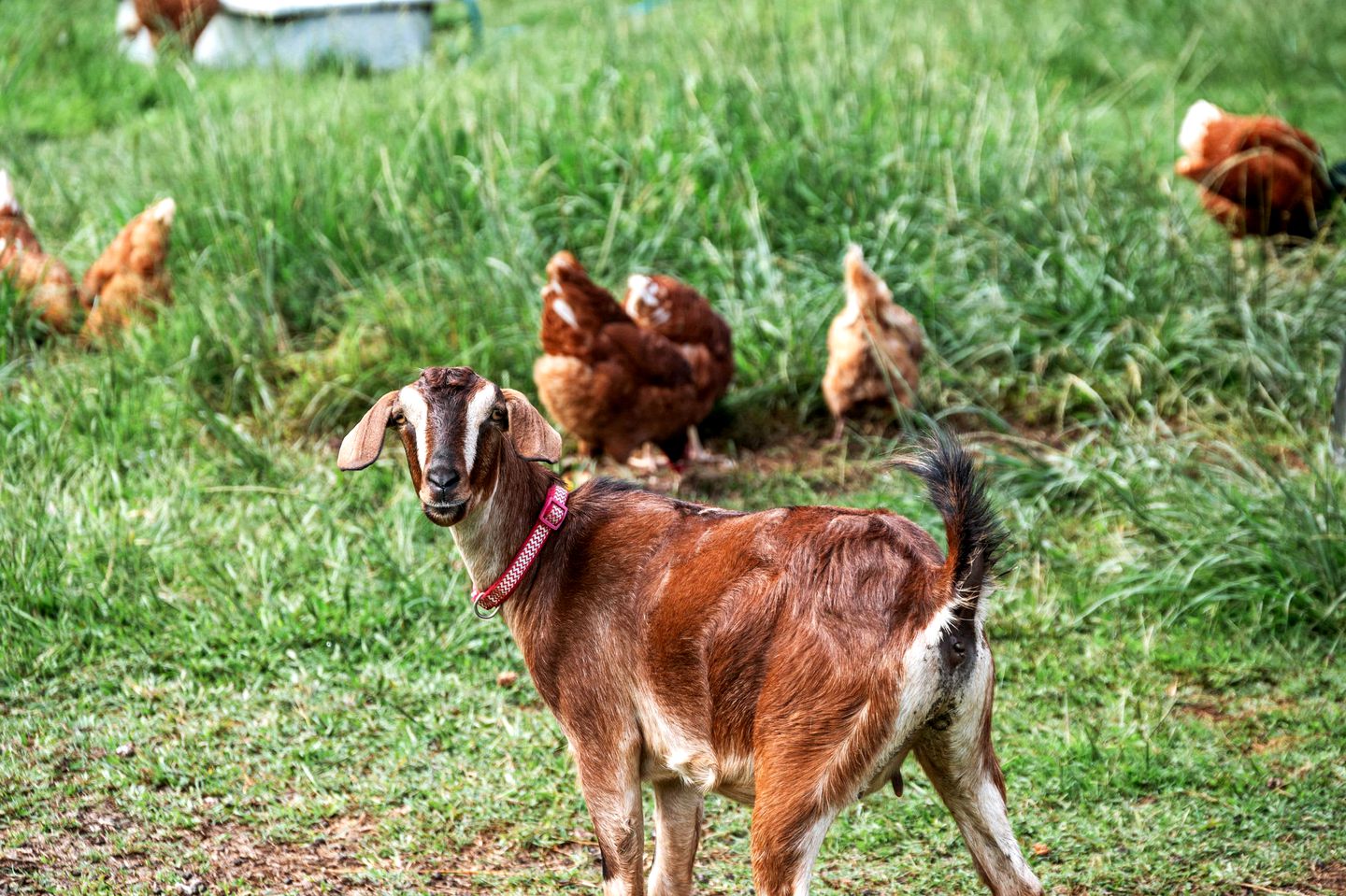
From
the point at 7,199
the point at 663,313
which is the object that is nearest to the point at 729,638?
the point at 663,313

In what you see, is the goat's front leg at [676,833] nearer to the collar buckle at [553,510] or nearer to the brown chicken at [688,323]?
the collar buckle at [553,510]

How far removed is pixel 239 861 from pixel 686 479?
2.65 meters

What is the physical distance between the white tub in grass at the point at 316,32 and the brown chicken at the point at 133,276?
13.2ft

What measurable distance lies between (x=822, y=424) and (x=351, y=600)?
247 centimetres

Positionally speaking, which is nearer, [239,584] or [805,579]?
[805,579]

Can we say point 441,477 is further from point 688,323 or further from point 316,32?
point 316,32

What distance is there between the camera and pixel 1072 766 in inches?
170

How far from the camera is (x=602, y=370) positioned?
5.67 meters

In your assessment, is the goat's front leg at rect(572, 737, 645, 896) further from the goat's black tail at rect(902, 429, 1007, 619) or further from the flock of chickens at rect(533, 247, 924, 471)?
the flock of chickens at rect(533, 247, 924, 471)

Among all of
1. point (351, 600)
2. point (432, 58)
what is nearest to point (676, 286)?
point (351, 600)

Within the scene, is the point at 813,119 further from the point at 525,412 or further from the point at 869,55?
the point at 525,412

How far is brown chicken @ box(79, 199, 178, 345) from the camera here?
21.7 feet

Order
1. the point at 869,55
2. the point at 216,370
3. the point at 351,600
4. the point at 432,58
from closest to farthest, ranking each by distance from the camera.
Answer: the point at 351,600
the point at 216,370
the point at 869,55
the point at 432,58

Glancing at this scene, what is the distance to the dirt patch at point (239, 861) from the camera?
3.86 m
